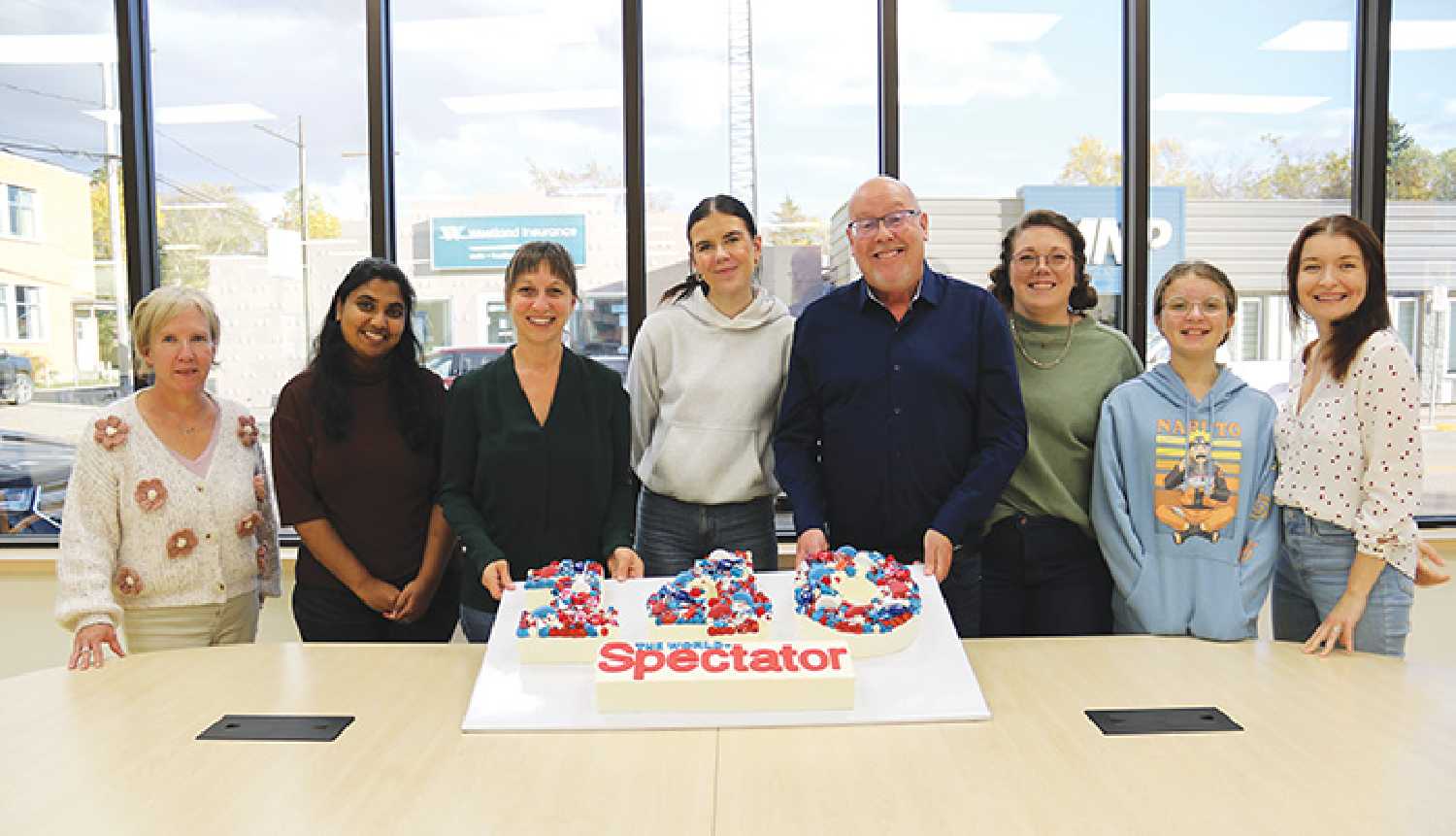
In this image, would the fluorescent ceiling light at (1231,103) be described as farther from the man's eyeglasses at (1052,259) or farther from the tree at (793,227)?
the man's eyeglasses at (1052,259)

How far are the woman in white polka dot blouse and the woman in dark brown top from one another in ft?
6.62

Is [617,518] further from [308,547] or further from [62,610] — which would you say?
[62,610]

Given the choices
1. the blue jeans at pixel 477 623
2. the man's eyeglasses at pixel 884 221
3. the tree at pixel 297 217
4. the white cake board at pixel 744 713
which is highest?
the tree at pixel 297 217

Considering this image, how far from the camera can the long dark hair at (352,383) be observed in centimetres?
225

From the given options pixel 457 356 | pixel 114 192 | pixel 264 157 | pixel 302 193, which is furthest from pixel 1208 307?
pixel 114 192

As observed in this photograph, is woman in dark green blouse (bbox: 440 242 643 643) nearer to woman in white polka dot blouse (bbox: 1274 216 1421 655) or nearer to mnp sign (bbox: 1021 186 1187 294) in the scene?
woman in white polka dot blouse (bbox: 1274 216 1421 655)

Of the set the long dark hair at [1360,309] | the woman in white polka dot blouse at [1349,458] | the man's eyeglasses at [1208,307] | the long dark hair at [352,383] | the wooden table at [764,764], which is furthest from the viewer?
the long dark hair at [352,383]

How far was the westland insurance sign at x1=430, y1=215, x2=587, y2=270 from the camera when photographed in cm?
346

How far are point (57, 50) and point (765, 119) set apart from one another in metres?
2.71

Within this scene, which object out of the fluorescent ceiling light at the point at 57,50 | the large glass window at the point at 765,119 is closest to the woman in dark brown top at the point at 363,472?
the large glass window at the point at 765,119

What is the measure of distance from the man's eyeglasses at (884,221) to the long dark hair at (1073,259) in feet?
1.12

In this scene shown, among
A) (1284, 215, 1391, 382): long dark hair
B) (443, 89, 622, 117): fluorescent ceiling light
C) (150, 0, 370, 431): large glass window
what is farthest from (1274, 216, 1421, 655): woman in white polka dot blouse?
(150, 0, 370, 431): large glass window

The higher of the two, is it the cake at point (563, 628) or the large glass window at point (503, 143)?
the large glass window at point (503, 143)

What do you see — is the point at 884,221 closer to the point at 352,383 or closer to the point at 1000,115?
the point at 352,383
